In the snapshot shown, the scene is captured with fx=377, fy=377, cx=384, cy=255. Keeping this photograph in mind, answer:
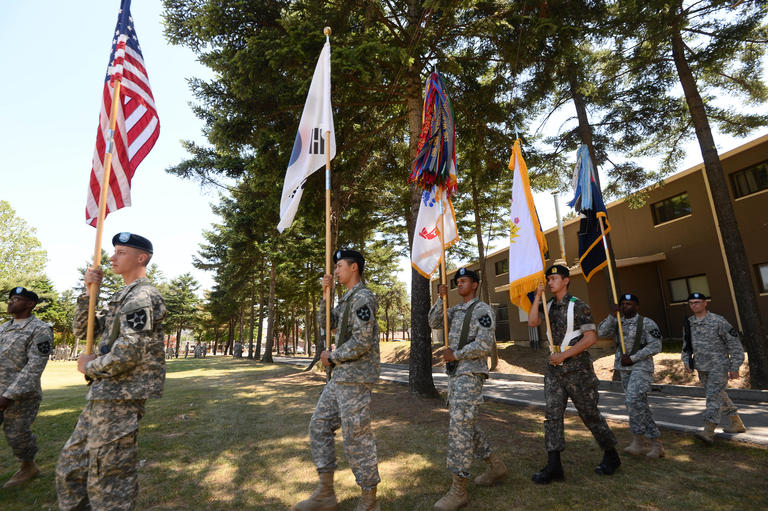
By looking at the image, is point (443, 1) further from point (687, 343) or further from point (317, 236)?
point (317, 236)

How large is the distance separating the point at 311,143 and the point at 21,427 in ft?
16.3

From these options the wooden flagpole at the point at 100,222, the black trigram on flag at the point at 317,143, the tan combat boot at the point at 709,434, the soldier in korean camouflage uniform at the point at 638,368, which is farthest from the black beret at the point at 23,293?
the tan combat boot at the point at 709,434

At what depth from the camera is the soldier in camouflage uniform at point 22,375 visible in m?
4.39

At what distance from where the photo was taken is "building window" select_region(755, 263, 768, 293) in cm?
1501

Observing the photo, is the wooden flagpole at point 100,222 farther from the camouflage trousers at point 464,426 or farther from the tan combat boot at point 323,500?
the camouflage trousers at point 464,426

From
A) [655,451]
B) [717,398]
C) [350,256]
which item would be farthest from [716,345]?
[350,256]

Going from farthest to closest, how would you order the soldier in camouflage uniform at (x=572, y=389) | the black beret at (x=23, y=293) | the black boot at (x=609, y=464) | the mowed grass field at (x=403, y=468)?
1. the black beret at (x=23, y=293)
2. the black boot at (x=609, y=464)
3. the soldier in camouflage uniform at (x=572, y=389)
4. the mowed grass field at (x=403, y=468)

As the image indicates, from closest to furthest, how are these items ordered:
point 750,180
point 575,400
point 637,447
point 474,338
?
1. point 474,338
2. point 575,400
3. point 637,447
4. point 750,180

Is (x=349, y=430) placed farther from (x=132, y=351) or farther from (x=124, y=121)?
(x=124, y=121)

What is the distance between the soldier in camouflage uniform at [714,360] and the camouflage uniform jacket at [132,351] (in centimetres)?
724

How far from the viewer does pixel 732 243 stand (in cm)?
1043

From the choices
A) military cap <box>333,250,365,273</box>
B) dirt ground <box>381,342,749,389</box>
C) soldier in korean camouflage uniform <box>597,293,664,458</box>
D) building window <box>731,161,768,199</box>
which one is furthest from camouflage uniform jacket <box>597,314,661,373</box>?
building window <box>731,161,768,199</box>

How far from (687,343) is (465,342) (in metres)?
5.39

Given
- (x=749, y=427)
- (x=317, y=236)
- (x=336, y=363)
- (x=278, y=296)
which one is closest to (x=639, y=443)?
(x=749, y=427)
